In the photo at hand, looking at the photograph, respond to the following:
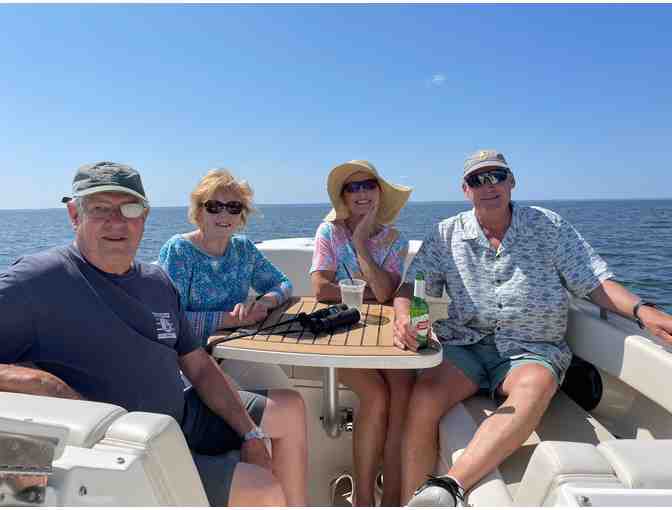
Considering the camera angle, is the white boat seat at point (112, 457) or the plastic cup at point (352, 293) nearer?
the white boat seat at point (112, 457)

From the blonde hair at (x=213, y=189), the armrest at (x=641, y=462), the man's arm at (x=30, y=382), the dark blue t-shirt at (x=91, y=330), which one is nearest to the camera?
the armrest at (x=641, y=462)

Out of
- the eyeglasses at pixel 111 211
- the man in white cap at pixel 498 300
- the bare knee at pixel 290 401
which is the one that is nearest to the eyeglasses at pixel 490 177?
the man in white cap at pixel 498 300

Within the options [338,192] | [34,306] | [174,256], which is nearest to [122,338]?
[34,306]

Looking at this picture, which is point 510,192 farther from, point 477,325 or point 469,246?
point 477,325

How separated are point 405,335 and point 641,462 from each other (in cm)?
84

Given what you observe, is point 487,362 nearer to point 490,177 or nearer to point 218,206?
point 490,177

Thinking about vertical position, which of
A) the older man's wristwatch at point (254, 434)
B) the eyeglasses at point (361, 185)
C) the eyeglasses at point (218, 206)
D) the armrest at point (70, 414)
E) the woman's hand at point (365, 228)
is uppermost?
the eyeglasses at point (361, 185)

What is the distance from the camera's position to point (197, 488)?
83 centimetres

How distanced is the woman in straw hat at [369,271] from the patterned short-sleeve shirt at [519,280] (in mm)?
256

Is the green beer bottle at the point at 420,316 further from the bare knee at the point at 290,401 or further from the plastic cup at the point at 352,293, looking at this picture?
the bare knee at the point at 290,401

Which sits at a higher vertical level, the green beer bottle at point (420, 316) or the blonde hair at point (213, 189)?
the blonde hair at point (213, 189)

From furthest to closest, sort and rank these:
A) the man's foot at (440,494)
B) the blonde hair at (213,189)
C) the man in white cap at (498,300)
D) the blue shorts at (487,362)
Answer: the blonde hair at (213,189) → the blue shorts at (487,362) → the man in white cap at (498,300) → the man's foot at (440,494)

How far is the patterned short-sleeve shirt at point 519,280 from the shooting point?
200cm

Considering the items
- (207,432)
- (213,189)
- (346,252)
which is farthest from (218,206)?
(207,432)
